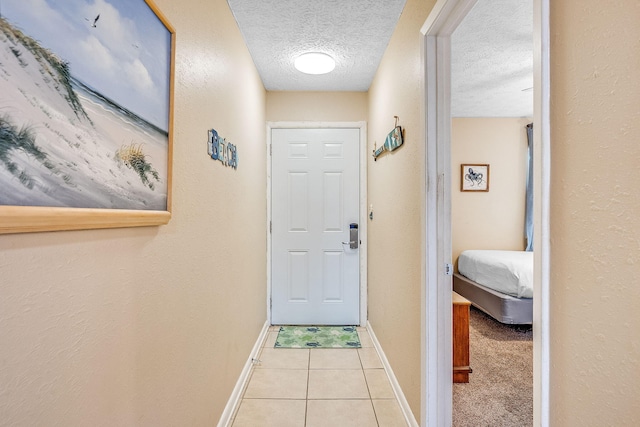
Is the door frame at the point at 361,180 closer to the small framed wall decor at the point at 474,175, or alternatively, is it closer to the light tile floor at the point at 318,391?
the light tile floor at the point at 318,391

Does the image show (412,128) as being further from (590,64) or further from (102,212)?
(102,212)

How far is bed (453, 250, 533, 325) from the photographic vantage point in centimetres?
283

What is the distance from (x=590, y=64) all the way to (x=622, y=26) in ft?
0.23

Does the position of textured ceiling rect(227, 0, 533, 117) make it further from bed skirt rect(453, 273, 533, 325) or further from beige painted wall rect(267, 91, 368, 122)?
bed skirt rect(453, 273, 533, 325)

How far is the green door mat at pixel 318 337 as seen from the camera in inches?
105

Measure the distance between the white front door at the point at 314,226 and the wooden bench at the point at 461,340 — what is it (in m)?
1.17

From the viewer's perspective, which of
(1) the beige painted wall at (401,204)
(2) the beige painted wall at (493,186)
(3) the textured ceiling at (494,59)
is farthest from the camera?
(2) the beige painted wall at (493,186)

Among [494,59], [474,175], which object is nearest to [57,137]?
[494,59]

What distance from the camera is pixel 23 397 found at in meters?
0.55

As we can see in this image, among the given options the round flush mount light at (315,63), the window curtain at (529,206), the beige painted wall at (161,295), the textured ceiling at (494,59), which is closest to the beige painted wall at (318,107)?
the round flush mount light at (315,63)

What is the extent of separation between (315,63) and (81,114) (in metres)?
2.02

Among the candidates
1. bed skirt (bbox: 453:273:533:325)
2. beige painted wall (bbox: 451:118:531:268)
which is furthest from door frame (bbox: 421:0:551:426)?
beige painted wall (bbox: 451:118:531:268)

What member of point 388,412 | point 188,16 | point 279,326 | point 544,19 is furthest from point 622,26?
point 279,326

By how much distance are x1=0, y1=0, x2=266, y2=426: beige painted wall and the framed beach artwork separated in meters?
0.07
